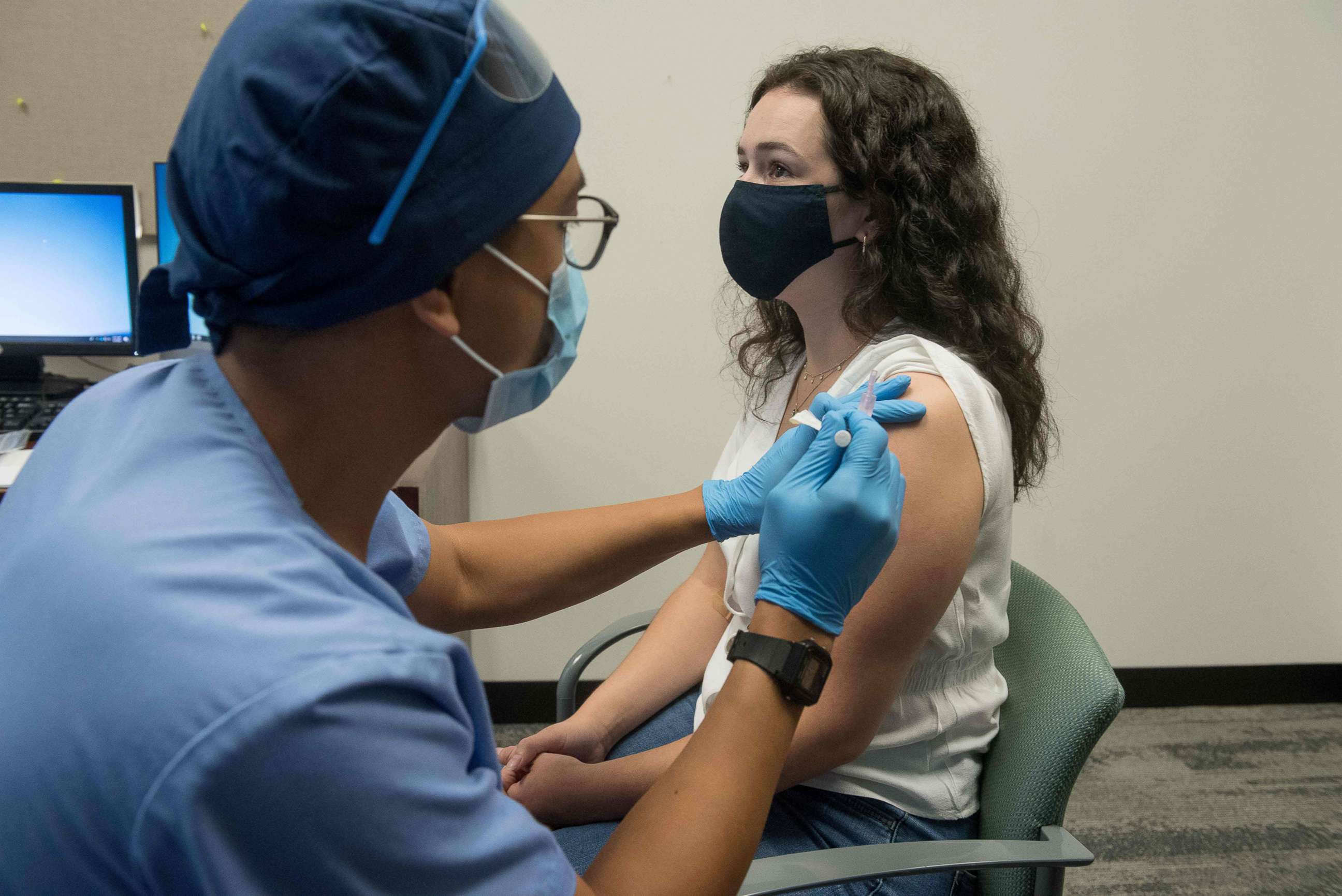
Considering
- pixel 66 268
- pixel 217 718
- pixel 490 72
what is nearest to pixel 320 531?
pixel 217 718

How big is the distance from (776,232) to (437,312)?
698 millimetres

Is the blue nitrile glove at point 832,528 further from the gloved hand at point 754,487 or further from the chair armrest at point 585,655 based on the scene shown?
the chair armrest at point 585,655

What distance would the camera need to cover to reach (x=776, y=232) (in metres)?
1.25

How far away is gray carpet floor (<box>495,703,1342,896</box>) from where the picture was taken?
1908 millimetres

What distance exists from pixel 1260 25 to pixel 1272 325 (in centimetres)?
80

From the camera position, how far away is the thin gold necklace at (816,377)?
1.28m

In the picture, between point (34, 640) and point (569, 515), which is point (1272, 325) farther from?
point (34, 640)

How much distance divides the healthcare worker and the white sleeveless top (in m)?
0.27

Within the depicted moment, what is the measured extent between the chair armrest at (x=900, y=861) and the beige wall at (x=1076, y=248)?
1589 mm

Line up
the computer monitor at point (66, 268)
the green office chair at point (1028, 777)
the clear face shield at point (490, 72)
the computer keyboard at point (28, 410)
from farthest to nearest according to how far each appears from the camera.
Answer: the computer monitor at point (66, 268)
the computer keyboard at point (28, 410)
the green office chair at point (1028, 777)
the clear face shield at point (490, 72)

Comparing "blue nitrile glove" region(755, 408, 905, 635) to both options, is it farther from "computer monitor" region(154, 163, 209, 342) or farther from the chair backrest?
"computer monitor" region(154, 163, 209, 342)

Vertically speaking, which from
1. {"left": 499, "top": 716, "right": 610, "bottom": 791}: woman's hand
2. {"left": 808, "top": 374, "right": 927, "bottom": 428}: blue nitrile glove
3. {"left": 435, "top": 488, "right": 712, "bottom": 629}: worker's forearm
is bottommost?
{"left": 499, "top": 716, "right": 610, "bottom": 791}: woman's hand

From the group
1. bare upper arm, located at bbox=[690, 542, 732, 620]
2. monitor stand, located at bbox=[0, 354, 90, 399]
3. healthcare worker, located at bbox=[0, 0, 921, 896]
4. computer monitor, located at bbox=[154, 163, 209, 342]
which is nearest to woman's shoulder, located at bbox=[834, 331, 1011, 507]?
healthcare worker, located at bbox=[0, 0, 921, 896]

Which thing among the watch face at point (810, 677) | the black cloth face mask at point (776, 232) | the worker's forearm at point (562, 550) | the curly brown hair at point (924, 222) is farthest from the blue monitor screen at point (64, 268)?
the watch face at point (810, 677)
